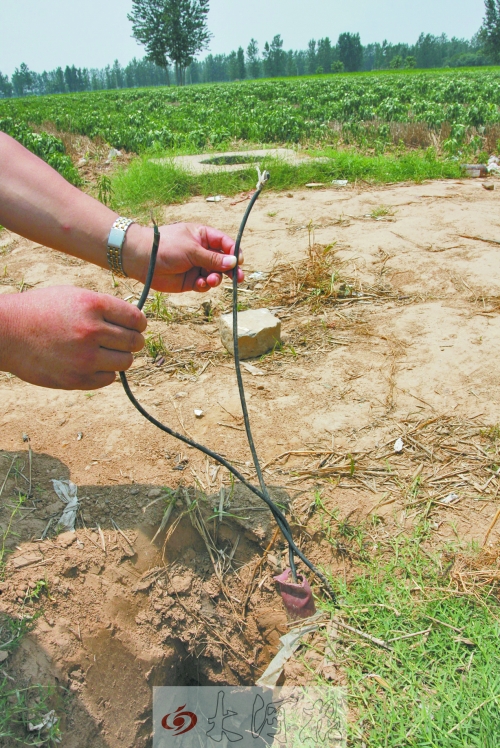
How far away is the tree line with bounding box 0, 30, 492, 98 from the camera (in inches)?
2746

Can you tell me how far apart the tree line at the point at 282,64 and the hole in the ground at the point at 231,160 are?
222 feet

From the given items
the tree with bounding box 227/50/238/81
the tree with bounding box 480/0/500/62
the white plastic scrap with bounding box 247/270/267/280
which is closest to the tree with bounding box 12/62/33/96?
the tree with bounding box 227/50/238/81

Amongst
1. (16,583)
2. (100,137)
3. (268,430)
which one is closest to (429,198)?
(268,430)

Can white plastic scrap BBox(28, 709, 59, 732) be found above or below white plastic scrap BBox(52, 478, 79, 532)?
below

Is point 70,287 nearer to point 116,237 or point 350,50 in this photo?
point 116,237

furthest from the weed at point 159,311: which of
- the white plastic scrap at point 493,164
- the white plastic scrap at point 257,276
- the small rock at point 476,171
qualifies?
the white plastic scrap at point 493,164

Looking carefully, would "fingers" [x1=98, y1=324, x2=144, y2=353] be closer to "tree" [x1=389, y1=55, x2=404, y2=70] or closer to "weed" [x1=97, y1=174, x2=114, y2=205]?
"weed" [x1=97, y1=174, x2=114, y2=205]

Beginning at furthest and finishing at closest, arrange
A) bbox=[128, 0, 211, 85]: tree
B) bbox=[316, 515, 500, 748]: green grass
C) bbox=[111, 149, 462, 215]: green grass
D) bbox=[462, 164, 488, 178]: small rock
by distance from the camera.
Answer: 1. bbox=[128, 0, 211, 85]: tree
2. bbox=[462, 164, 488, 178]: small rock
3. bbox=[111, 149, 462, 215]: green grass
4. bbox=[316, 515, 500, 748]: green grass

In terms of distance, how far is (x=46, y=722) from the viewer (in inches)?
56.6

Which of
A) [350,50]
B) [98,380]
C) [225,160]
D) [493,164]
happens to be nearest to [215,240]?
[98,380]

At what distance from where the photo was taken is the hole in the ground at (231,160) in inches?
270

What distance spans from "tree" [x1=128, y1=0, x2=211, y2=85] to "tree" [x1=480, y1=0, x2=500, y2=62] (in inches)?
1286

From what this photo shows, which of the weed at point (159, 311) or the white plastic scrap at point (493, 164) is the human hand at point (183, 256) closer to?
the weed at point (159, 311)

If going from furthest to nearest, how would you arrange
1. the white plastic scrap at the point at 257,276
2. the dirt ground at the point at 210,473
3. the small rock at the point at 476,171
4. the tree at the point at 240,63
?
the tree at the point at 240,63, the small rock at the point at 476,171, the white plastic scrap at the point at 257,276, the dirt ground at the point at 210,473
